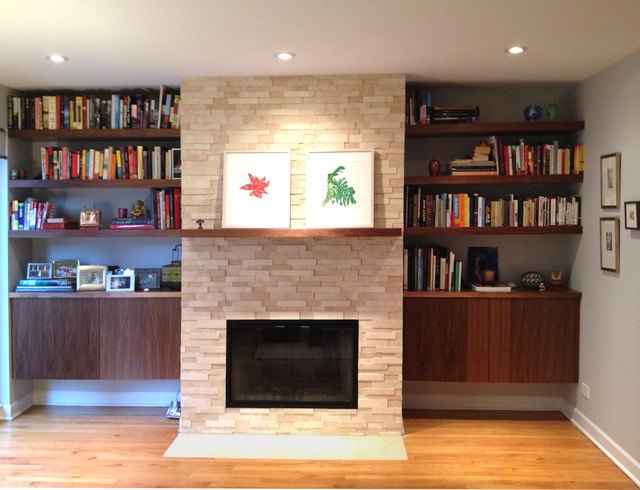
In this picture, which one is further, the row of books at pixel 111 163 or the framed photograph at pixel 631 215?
the row of books at pixel 111 163

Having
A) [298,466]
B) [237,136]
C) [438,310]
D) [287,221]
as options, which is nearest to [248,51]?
[237,136]

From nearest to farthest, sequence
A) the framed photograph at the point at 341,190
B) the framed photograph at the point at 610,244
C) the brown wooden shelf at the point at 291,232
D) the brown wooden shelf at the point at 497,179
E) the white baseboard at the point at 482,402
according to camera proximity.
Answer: the framed photograph at the point at 610,244 < the brown wooden shelf at the point at 291,232 < the framed photograph at the point at 341,190 < the brown wooden shelf at the point at 497,179 < the white baseboard at the point at 482,402

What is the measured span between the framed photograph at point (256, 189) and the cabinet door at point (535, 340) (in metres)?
1.74

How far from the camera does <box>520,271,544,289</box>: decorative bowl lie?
4070 millimetres

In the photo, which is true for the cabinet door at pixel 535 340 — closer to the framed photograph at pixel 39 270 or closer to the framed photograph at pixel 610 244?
the framed photograph at pixel 610 244

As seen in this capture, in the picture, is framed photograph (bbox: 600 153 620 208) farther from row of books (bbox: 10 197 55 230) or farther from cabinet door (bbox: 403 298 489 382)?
row of books (bbox: 10 197 55 230)

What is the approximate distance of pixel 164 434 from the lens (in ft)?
12.4

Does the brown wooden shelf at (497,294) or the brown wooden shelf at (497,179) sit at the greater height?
the brown wooden shelf at (497,179)

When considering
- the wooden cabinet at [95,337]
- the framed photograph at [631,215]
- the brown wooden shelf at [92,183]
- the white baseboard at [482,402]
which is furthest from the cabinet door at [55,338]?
the framed photograph at [631,215]

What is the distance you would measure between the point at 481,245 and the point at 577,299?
78cm

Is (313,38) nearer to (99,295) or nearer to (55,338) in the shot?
(99,295)

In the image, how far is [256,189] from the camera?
12.1 ft

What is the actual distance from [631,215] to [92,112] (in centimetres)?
367

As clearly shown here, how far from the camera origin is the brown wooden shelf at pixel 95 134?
3943 millimetres
